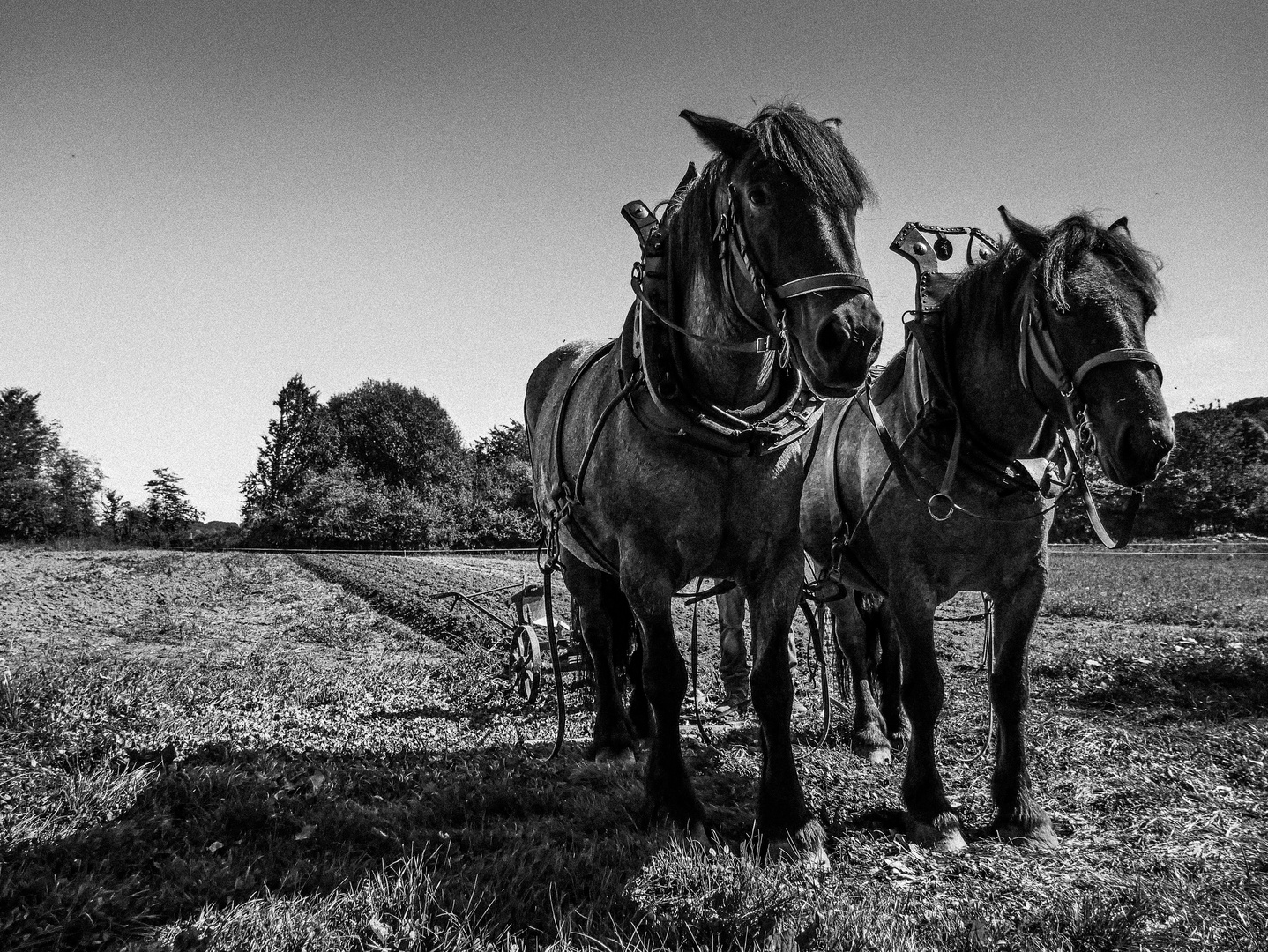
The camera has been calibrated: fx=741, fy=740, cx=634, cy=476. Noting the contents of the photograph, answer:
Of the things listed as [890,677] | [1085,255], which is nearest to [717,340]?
[1085,255]

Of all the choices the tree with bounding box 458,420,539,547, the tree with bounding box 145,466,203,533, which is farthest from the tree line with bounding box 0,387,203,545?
the tree with bounding box 458,420,539,547

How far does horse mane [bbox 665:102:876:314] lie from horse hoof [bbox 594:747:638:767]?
9.19 ft

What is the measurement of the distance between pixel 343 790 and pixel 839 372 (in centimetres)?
303

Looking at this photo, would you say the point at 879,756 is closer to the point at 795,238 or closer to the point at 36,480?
the point at 795,238

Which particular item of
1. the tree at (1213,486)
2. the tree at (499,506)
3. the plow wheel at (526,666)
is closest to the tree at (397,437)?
the tree at (499,506)

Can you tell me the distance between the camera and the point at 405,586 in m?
16.2

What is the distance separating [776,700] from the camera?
3045 millimetres

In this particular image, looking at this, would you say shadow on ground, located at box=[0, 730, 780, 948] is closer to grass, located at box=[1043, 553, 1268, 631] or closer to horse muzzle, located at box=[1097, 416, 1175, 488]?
horse muzzle, located at box=[1097, 416, 1175, 488]

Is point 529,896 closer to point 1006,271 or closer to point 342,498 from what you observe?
point 1006,271

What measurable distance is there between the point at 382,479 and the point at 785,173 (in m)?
49.7

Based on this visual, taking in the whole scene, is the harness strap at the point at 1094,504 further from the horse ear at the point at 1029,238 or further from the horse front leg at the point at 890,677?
the horse front leg at the point at 890,677

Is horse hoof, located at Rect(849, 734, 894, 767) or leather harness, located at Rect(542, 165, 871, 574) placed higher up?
leather harness, located at Rect(542, 165, 871, 574)

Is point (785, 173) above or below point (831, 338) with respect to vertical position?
above

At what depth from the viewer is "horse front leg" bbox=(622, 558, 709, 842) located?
2953 mm
